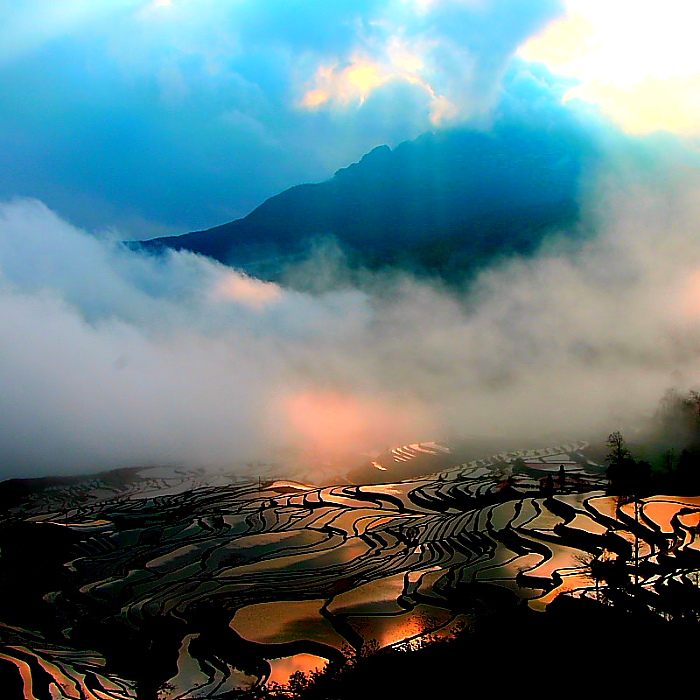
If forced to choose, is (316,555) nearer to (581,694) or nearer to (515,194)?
(581,694)

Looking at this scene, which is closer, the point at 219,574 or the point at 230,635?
the point at 230,635

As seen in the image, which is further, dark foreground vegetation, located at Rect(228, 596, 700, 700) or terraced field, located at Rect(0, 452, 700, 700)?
terraced field, located at Rect(0, 452, 700, 700)

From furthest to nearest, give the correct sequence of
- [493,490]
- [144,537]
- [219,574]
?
[493,490]
[144,537]
[219,574]

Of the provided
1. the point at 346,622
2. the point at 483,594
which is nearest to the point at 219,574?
the point at 346,622

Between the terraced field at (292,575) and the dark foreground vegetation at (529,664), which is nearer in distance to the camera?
the dark foreground vegetation at (529,664)

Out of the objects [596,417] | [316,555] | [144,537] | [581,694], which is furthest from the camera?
[596,417]

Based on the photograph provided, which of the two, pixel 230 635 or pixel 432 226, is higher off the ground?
pixel 432 226

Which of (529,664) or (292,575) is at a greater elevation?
(292,575)

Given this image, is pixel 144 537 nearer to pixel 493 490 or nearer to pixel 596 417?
pixel 493 490
